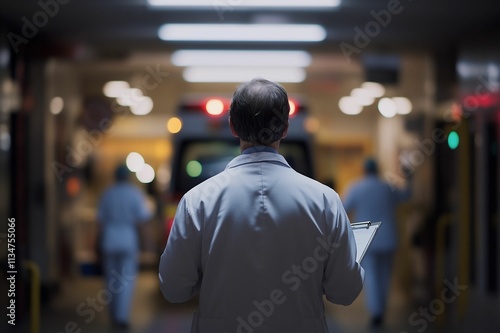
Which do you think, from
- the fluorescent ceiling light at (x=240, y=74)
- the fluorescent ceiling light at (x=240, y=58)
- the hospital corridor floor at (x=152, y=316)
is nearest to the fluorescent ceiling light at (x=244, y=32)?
the fluorescent ceiling light at (x=240, y=58)

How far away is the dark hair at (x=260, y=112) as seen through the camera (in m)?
2.07

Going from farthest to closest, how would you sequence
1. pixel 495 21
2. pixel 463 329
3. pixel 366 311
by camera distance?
pixel 366 311
pixel 463 329
pixel 495 21

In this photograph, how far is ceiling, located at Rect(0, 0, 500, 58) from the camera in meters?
6.05

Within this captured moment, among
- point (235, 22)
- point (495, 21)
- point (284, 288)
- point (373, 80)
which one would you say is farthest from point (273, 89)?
point (373, 80)

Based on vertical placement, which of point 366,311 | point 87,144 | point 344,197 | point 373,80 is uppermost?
point 373,80

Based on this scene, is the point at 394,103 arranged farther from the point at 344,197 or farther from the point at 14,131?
the point at 14,131

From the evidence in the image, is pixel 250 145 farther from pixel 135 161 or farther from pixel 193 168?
pixel 135 161

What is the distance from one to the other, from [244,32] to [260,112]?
505cm

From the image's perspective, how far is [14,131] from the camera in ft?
24.0

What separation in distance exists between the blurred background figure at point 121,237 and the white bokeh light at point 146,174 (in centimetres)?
68

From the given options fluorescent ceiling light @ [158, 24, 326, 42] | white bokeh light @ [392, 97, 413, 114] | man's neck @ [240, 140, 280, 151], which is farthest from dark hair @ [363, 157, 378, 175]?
man's neck @ [240, 140, 280, 151]

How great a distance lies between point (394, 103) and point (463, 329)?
8.39 feet

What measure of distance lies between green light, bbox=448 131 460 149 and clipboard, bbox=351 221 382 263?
214 inches

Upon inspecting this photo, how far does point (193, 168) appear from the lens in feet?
24.1
